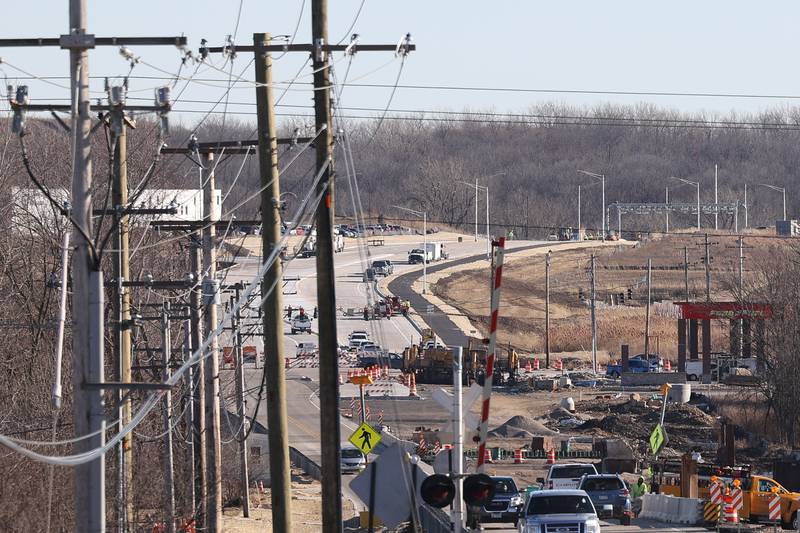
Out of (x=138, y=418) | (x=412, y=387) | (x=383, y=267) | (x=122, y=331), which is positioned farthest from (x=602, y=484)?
(x=383, y=267)

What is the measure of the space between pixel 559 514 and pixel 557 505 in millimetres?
306

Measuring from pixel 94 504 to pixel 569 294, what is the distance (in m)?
121

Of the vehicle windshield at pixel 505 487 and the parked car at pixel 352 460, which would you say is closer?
the vehicle windshield at pixel 505 487

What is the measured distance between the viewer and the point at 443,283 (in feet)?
420

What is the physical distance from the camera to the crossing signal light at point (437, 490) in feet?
51.9

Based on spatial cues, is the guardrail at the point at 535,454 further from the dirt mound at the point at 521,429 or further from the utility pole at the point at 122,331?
the utility pole at the point at 122,331

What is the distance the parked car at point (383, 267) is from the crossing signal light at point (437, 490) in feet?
374

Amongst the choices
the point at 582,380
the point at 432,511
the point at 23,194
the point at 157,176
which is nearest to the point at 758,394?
the point at 582,380

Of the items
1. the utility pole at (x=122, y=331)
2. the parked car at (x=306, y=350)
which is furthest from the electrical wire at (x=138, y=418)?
the parked car at (x=306, y=350)

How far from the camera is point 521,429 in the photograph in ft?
209

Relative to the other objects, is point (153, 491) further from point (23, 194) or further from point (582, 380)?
point (582, 380)

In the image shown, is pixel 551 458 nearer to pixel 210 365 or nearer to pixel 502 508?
pixel 502 508

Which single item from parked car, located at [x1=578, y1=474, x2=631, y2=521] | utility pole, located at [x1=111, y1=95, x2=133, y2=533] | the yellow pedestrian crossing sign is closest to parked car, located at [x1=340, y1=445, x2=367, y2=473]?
parked car, located at [x1=578, y1=474, x2=631, y2=521]

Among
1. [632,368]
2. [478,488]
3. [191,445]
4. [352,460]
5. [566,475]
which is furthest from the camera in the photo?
[632,368]
